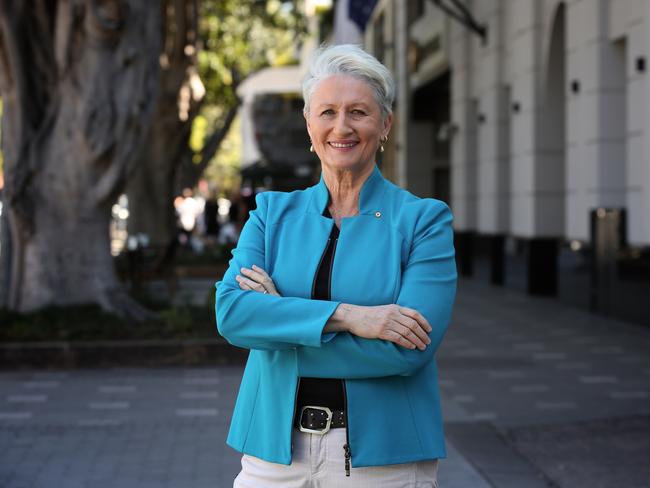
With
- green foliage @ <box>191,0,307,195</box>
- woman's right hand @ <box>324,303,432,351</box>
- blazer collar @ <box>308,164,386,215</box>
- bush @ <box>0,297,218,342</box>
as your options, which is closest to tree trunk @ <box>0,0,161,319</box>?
bush @ <box>0,297,218,342</box>

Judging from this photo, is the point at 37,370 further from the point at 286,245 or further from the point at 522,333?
the point at 286,245

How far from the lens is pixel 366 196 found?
3.25 meters

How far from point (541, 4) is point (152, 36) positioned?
32.5 ft

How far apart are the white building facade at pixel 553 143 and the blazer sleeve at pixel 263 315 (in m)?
11.2

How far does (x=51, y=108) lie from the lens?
12.7 meters

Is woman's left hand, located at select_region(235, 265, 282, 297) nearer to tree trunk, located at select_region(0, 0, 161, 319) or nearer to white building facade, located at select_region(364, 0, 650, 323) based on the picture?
tree trunk, located at select_region(0, 0, 161, 319)

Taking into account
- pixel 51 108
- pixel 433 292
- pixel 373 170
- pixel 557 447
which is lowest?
pixel 557 447

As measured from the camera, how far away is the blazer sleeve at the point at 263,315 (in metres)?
3.03

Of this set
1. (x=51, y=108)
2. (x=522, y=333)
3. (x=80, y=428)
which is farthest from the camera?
(x=522, y=333)

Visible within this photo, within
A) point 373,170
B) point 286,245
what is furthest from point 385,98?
point 286,245

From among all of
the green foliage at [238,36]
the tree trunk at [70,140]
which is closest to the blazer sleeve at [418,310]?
the tree trunk at [70,140]

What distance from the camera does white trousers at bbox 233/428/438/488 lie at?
306 cm

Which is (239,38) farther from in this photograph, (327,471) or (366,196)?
(327,471)

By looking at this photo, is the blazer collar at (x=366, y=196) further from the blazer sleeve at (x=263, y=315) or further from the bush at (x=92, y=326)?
the bush at (x=92, y=326)
